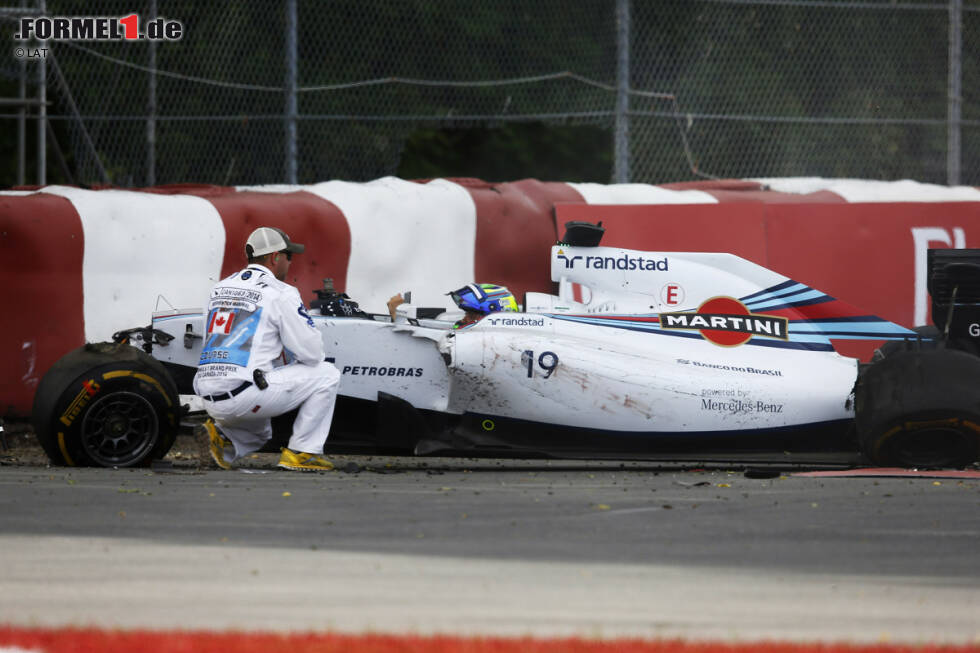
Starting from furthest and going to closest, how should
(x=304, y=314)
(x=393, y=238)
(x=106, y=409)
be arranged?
(x=393, y=238) < (x=304, y=314) < (x=106, y=409)

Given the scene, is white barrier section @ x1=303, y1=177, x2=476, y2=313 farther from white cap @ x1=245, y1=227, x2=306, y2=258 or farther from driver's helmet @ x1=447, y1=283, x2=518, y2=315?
white cap @ x1=245, y1=227, x2=306, y2=258

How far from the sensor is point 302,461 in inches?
Answer: 308

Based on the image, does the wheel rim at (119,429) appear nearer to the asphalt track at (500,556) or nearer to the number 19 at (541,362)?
the asphalt track at (500,556)

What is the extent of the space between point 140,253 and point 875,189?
20.6 ft

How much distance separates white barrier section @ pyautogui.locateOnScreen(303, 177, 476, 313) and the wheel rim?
282 cm

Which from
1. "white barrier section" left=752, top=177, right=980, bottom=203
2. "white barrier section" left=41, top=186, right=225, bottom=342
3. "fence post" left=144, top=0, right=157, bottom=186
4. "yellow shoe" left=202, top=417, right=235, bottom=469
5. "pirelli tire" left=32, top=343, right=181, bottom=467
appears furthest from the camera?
"white barrier section" left=752, top=177, right=980, bottom=203

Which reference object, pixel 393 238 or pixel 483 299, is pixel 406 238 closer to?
pixel 393 238

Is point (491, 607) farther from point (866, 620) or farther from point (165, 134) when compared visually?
point (165, 134)

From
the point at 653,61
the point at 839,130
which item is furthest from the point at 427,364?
the point at 839,130

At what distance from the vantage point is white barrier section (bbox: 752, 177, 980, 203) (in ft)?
40.9

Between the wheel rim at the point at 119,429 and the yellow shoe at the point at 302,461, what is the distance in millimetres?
676

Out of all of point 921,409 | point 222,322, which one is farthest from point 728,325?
point 222,322

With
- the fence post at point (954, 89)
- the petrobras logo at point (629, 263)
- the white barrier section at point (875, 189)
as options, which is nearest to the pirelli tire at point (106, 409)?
the petrobras logo at point (629, 263)

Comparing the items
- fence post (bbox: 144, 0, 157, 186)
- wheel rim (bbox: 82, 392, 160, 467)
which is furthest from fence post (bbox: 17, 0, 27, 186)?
wheel rim (bbox: 82, 392, 160, 467)
